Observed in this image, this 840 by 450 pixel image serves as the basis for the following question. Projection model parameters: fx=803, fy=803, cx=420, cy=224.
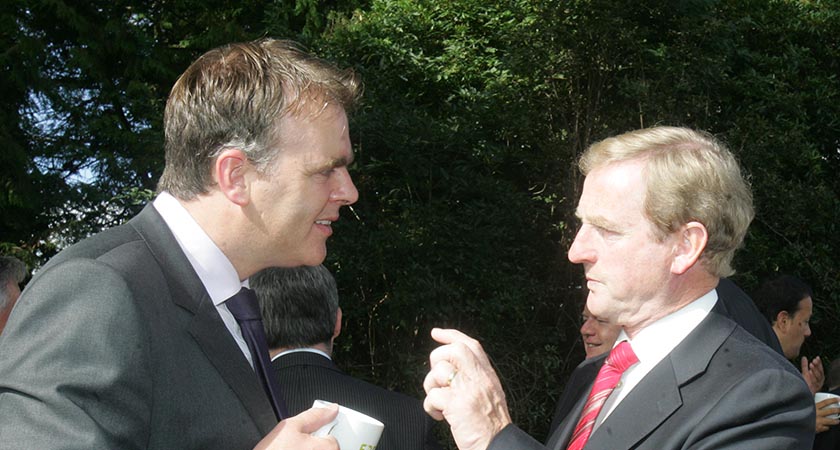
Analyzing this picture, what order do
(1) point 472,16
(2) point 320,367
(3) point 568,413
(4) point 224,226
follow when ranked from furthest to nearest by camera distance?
(1) point 472,16
(2) point 320,367
(3) point 568,413
(4) point 224,226

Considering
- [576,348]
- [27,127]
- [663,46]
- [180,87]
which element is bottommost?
[576,348]

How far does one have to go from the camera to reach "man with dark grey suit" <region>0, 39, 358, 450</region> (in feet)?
4.56

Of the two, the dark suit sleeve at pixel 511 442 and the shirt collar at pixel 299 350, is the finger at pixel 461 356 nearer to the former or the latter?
the dark suit sleeve at pixel 511 442

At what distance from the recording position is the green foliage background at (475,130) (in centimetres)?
646

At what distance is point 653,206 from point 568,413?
0.75 meters

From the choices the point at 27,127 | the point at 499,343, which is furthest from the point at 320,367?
the point at 27,127

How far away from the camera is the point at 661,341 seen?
6.92 feet

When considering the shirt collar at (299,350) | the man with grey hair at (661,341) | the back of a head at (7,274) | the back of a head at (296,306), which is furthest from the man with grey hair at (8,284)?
the man with grey hair at (661,341)

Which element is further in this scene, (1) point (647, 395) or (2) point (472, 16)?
(2) point (472, 16)

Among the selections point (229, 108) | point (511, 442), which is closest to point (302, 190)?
point (229, 108)

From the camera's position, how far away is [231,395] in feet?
5.42

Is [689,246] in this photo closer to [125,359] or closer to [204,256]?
[204,256]

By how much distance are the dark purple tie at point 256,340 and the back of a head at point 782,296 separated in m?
3.89

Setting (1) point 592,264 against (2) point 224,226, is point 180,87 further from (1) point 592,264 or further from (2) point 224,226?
(1) point 592,264
